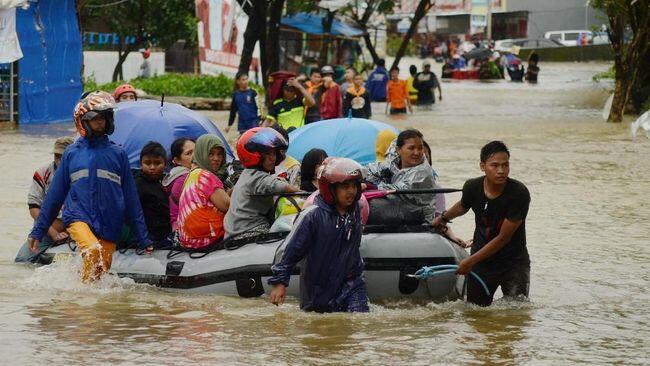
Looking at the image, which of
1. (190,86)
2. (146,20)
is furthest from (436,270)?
(146,20)

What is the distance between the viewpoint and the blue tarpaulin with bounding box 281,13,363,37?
43.0m

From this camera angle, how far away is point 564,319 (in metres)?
9.23

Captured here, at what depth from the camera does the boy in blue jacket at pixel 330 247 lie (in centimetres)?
798

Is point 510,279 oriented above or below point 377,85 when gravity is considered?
above

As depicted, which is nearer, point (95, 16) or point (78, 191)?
point (78, 191)

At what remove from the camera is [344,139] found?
13203mm

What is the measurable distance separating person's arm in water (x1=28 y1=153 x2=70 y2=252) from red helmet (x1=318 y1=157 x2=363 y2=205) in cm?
245

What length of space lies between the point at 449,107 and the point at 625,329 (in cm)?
2769

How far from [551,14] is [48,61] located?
178ft

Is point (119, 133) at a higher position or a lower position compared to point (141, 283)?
higher

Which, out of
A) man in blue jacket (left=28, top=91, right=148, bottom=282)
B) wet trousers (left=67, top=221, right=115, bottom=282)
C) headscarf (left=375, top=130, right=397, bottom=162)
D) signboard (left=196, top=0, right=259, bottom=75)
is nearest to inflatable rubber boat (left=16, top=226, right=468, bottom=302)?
wet trousers (left=67, top=221, right=115, bottom=282)

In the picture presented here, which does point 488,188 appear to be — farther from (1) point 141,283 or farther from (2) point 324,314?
(1) point 141,283

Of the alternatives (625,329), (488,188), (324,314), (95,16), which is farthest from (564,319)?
(95,16)

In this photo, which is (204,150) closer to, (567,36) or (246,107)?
(246,107)
